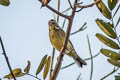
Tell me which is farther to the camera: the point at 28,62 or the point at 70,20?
the point at 28,62

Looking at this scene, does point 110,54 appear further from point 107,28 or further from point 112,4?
point 112,4

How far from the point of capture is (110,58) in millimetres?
1757

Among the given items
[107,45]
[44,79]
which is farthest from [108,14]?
[44,79]

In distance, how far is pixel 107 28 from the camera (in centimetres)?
177

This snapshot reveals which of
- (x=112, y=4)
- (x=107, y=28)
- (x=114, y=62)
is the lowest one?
(x=114, y=62)

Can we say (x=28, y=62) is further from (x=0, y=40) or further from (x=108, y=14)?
(x=108, y=14)

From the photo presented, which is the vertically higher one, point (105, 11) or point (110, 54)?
point (105, 11)

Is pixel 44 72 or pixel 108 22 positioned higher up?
pixel 108 22

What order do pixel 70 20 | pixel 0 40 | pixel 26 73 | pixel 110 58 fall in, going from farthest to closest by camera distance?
pixel 26 73 → pixel 110 58 → pixel 0 40 → pixel 70 20

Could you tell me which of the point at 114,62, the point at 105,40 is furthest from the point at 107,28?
the point at 114,62

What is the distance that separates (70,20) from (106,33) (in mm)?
452

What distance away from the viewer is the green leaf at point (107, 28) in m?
1.77

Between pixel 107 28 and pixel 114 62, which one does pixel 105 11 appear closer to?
pixel 107 28

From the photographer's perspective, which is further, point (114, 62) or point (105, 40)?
point (105, 40)
